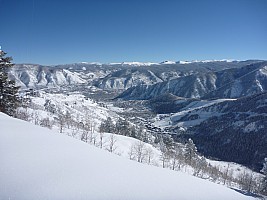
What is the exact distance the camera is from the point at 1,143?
1098cm

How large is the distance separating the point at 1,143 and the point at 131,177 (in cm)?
613

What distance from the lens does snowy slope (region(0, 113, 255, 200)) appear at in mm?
7638

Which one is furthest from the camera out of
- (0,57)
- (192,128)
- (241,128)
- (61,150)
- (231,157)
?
(192,128)

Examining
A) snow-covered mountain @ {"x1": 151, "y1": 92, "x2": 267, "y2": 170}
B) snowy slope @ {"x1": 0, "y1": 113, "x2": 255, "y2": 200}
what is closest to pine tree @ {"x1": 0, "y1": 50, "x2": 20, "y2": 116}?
snowy slope @ {"x1": 0, "y1": 113, "x2": 255, "y2": 200}

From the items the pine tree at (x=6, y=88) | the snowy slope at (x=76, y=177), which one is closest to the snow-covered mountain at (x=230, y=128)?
the pine tree at (x=6, y=88)

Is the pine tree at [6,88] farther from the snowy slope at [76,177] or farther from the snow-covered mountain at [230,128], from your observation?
the snow-covered mountain at [230,128]

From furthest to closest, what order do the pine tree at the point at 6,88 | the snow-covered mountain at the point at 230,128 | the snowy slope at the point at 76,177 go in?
the snow-covered mountain at the point at 230,128
the pine tree at the point at 6,88
the snowy slope at the point at 76,177

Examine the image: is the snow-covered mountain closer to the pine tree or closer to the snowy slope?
the pine tree

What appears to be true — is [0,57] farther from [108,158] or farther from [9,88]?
[108,158]

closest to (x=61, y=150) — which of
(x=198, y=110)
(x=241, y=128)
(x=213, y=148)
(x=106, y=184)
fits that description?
(x=106, y=184)

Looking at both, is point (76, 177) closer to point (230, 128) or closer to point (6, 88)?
point (6, 88)

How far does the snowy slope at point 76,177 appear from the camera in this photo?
764cm

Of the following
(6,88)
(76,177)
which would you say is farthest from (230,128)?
(76,177)

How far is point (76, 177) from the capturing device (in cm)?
873
